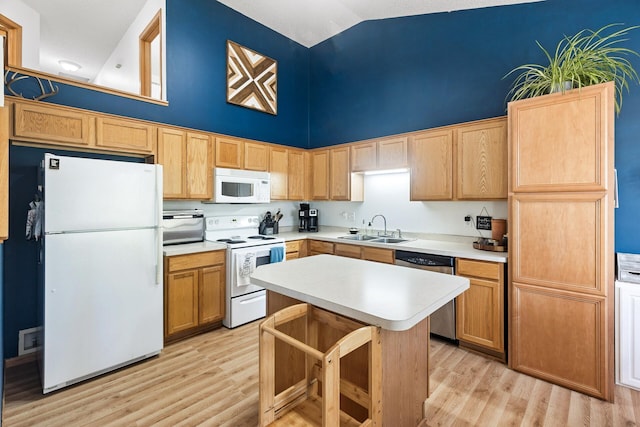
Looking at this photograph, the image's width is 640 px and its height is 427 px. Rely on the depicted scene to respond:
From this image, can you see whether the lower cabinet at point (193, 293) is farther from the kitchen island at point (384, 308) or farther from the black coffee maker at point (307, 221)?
the black coffee maker at point (307, 221)

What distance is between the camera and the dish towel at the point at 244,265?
321cm

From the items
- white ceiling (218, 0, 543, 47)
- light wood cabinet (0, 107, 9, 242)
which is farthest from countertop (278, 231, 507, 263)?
light wood cabinet (0, 107, 9, 242)

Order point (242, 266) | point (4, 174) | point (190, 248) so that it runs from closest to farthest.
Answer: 1. point (4, 174)
2. point (190, 248)
3. point (242, 266)

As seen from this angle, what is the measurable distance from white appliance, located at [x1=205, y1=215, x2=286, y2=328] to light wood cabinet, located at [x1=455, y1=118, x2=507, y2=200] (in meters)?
2.12

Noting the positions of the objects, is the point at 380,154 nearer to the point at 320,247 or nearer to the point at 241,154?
the point at 320,247

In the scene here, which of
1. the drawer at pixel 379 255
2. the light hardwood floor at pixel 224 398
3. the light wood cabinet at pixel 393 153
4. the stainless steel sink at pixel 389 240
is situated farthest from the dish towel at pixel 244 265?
the light wood cabinet at pixel 393 153

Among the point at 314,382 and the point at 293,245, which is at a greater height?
the point at 293,245

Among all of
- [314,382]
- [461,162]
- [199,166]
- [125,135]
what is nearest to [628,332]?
[461,162]

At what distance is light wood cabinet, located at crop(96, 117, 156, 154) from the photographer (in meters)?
2.71

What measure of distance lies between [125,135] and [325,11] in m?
2.86

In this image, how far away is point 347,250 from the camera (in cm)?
359

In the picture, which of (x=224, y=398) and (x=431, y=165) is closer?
(x=224, y=398)

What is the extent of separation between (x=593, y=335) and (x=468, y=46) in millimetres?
2907

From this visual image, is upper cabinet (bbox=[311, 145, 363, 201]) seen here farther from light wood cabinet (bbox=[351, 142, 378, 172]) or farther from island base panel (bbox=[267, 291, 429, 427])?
island base panel (bbox=[267, 291, 429, 427])
